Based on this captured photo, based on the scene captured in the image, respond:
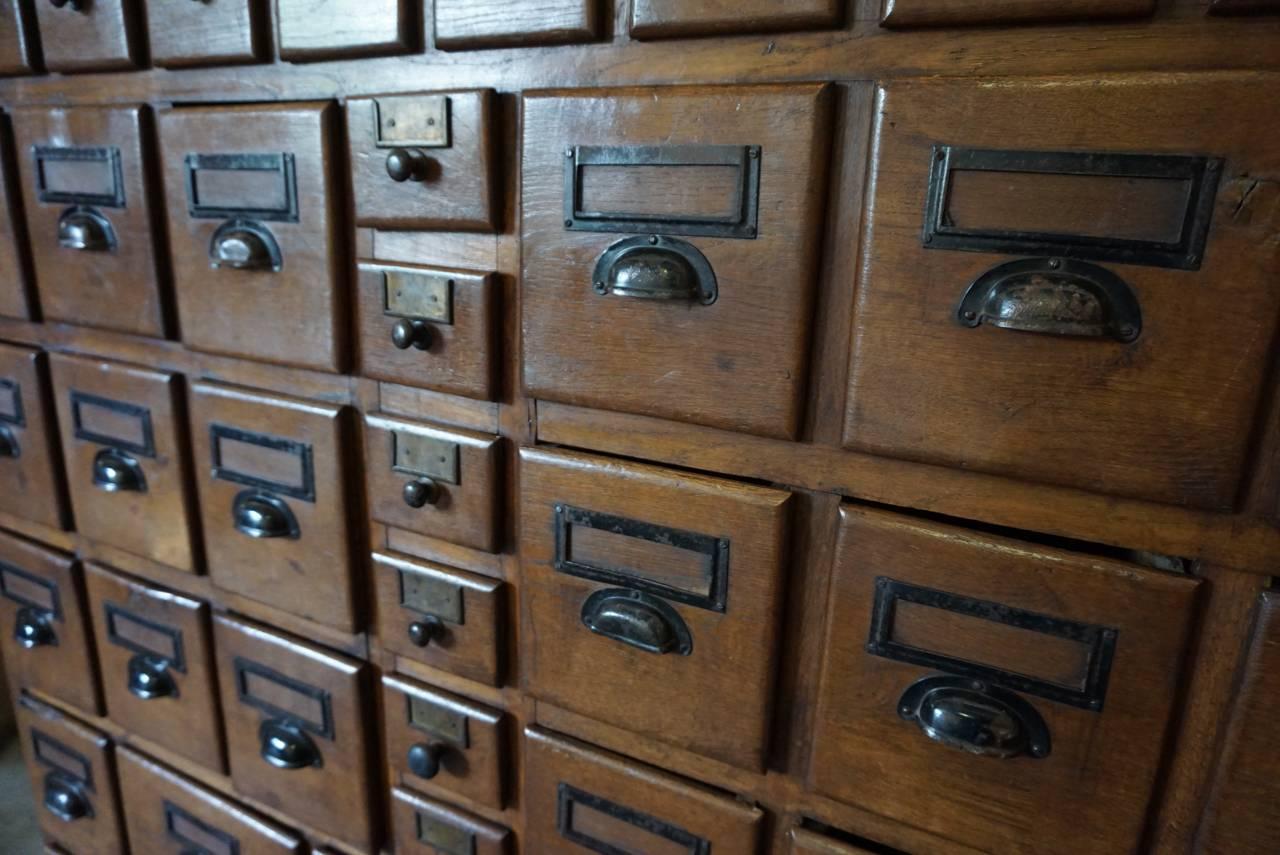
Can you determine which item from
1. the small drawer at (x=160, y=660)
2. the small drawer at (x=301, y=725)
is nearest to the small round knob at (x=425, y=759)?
the small drawer at (x=301, y=725)

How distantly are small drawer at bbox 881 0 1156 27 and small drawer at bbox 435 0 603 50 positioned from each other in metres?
0.26

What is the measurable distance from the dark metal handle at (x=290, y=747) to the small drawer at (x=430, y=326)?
0.52m

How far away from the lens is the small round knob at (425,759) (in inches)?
36.3

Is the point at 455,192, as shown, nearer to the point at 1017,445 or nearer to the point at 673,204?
the point at 673,204

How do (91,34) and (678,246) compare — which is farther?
(91,34)

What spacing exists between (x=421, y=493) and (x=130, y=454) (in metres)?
0.52

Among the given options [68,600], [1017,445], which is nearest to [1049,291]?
[1017,445]

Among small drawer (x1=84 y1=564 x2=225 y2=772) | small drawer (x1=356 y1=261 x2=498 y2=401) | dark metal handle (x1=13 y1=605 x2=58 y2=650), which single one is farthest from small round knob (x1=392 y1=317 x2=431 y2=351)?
dark metal handle (x1=13 y1=605 x2=58 y2=650)

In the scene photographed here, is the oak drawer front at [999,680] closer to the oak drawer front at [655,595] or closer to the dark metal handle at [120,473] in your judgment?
the oak drawer front at [655,595]

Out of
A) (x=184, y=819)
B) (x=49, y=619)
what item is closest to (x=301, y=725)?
(x=184, y=819)

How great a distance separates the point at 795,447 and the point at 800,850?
394mm

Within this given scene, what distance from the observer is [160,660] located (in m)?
1.16

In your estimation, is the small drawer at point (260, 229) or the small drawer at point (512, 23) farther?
the small drawer at point (260, 229)

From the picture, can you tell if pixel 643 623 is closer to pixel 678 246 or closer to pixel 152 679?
pixel 678 246
